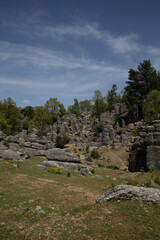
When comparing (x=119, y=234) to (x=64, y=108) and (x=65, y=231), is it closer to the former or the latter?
(x=65, y=231)

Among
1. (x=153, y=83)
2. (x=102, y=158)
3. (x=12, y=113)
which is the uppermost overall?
(x=153, y=83)

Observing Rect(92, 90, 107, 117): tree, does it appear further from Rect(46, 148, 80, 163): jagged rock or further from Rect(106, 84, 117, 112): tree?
Rect(46, 148, 80, 163): jagged rock

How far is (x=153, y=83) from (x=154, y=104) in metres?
15.2

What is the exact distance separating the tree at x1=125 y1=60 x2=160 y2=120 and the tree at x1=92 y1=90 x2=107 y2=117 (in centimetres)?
1908

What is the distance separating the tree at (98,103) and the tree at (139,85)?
1908 cm

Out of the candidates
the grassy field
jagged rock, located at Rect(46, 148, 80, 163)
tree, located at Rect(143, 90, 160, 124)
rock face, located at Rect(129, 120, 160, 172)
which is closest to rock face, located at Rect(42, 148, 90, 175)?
jagged rock, located at Rect(46, 148, 80, 163)

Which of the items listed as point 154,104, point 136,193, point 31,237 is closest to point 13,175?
point 31,237

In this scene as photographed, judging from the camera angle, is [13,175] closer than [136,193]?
No

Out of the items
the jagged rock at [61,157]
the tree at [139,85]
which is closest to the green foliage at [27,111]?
the tree at [139,85]

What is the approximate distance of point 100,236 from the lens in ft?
25.1

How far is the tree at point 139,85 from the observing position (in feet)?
217

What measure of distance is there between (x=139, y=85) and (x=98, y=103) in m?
25.8

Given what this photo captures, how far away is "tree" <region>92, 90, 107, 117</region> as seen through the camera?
85188 millimetres

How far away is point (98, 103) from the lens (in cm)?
8706
